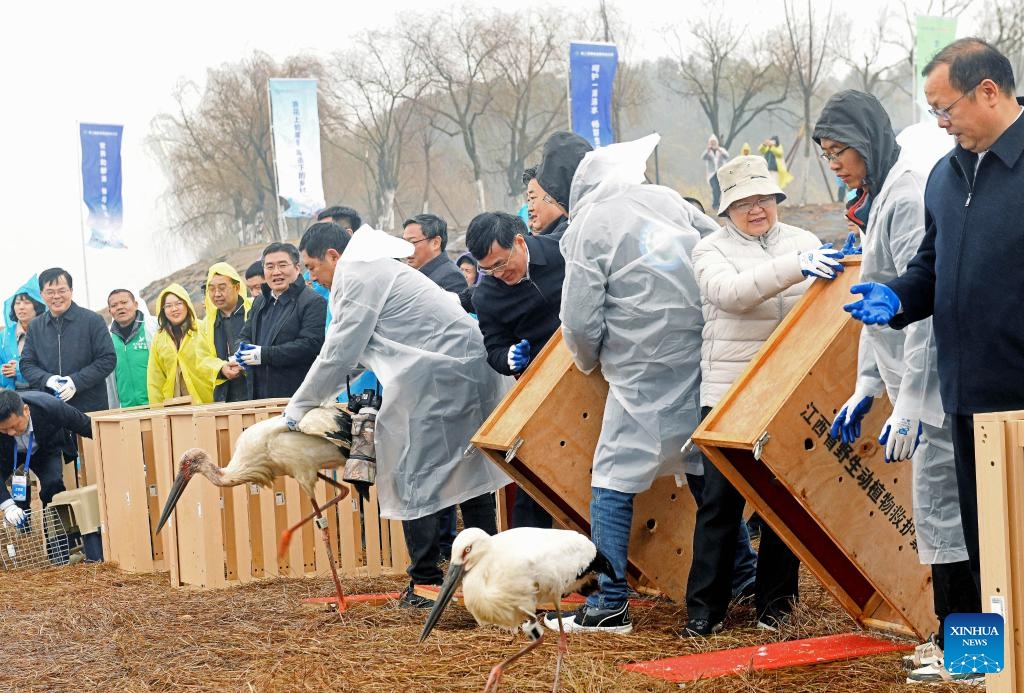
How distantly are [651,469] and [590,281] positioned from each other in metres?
0.90

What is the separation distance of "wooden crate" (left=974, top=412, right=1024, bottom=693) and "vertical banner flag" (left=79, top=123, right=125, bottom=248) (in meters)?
26.4

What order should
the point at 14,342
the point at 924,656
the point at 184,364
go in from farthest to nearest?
the point at 14,342, the point at 184,364, the point at 924,656

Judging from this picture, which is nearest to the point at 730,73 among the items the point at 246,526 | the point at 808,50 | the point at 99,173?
the point at 808,50

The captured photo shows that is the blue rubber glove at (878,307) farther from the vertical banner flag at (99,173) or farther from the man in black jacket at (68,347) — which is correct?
the vertical banner flag at (99,173)

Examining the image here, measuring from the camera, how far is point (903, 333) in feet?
15.3

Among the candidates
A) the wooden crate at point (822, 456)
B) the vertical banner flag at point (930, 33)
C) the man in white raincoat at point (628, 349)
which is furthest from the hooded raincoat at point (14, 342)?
the vertical banner flag at point (930, 33)

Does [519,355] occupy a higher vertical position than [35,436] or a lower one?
higher

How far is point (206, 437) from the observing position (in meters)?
7.98

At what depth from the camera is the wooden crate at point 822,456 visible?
16.2 ft

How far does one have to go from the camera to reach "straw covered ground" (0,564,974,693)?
16.1 feet

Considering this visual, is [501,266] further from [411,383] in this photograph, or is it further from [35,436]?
[35,436]

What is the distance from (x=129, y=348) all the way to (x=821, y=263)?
832 cm

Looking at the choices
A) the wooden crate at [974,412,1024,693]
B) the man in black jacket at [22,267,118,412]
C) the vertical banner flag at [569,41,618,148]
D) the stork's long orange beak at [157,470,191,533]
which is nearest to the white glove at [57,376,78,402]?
the man in black jacket at [22,267,118,412]

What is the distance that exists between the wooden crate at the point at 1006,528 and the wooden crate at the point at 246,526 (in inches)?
206
